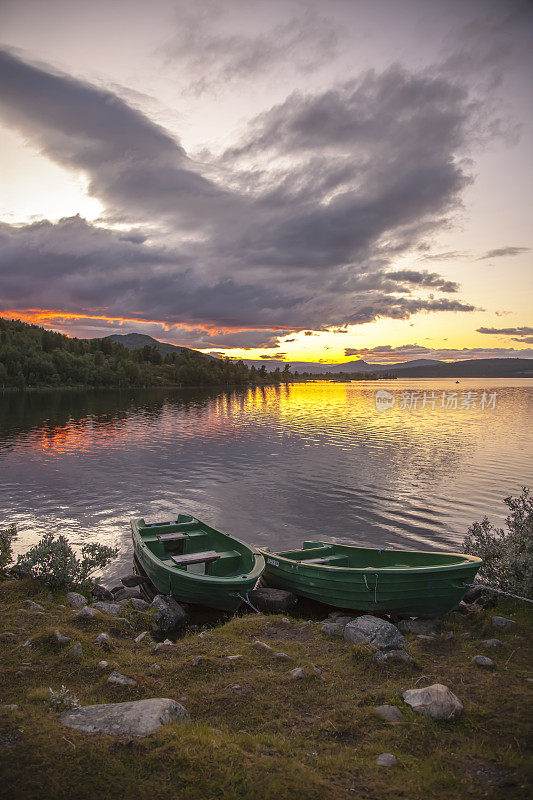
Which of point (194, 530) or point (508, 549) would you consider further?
point (194, 530)

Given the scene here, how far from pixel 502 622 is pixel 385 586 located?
11.3 ft

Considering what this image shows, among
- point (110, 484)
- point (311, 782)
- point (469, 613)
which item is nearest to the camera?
point (311, 782)

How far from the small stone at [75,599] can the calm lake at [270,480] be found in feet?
20.3

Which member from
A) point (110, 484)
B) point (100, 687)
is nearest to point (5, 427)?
point (110, 484)

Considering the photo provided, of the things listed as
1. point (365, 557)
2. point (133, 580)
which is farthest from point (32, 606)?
point (365, 557)

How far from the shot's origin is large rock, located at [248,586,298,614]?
16.4 m

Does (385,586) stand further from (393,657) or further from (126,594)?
(126,594)

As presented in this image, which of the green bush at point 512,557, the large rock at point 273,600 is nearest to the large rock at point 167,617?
the large rock at point 273,600

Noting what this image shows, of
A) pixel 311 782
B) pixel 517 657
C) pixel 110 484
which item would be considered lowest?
pixel 110 484

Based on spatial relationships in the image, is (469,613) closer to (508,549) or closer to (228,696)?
(508,549)

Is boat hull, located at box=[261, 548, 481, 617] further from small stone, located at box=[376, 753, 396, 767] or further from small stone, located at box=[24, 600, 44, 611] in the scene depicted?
small stone, located at box=[24, 600, 44, 611]

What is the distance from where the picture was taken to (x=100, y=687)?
9.12 metres

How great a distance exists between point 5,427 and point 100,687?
8016 centimetres

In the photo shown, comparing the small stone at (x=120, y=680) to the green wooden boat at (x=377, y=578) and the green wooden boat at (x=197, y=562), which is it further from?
the green wooden boat at (x=377, y=578)
